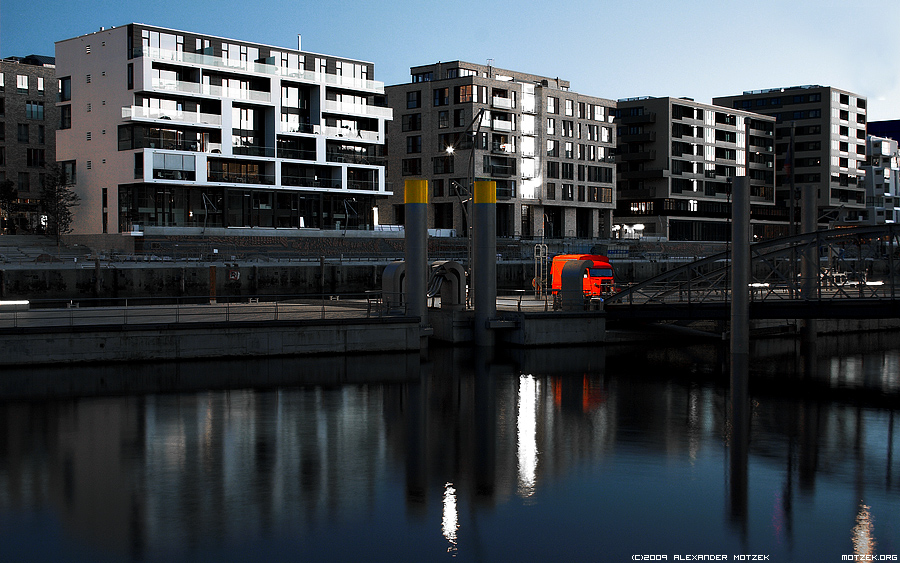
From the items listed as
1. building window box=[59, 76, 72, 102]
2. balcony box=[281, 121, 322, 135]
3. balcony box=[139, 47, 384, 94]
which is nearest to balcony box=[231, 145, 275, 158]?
→ balcony box=[281, 121, 322, 135]

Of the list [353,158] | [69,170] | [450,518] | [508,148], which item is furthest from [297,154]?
[450,518]

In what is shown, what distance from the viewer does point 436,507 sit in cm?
1639

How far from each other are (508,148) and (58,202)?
172 ft

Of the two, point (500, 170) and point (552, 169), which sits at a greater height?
point (552, 169)

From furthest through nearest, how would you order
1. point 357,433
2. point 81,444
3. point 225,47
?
point 225,47, point 357,433, point 81,444

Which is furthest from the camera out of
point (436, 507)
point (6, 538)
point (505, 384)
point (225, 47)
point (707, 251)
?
point (707, 251)

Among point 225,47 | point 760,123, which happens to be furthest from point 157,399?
point 760,123

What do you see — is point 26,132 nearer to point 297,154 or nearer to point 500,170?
point 297,154

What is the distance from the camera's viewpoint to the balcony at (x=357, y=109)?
92.4m

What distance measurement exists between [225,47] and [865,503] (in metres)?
80.4

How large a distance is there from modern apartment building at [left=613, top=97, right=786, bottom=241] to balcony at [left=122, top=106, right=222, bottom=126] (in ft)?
201

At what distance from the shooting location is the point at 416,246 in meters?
35.1

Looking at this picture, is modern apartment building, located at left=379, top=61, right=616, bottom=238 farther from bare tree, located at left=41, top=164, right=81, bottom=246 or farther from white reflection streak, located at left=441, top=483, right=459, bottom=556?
white reflection streak, located at left=441, top=483, right=459, bottom=556

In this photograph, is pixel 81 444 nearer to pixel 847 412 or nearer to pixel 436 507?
pixel 436 507
